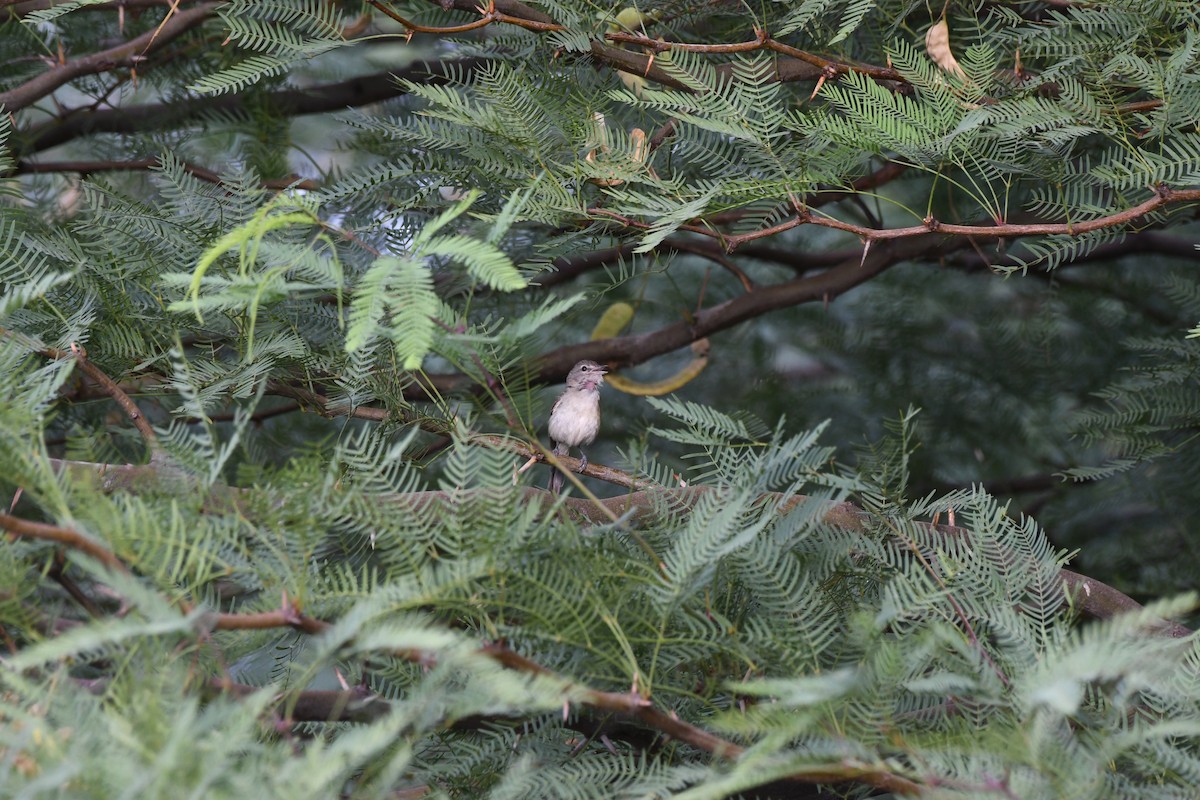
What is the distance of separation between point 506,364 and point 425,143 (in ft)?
3.08

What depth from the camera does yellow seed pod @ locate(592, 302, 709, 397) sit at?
3.63m

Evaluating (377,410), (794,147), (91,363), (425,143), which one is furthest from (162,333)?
(794,147)

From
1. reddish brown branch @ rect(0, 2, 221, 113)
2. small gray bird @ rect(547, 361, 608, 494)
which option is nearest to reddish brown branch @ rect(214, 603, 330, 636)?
reddish brown branch @ rect(0, 2, 221, 113)

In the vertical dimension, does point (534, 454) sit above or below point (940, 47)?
below

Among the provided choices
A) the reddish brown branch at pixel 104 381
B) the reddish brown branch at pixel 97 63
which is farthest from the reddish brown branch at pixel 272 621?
the reddish brown branch at pixel 97 63

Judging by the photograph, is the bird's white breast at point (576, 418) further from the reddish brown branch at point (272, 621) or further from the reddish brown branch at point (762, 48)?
the reddish brown branch at point (272, 621)

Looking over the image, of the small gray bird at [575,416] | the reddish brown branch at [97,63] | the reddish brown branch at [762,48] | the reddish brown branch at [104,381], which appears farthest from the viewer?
the small gray bird at [575,416]

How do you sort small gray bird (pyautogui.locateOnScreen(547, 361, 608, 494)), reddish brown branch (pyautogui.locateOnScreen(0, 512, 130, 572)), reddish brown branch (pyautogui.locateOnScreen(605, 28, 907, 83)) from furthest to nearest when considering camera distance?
small gray bird (pyautogui.locateOnScreen(547, 361, 608, 494))
reddish brown branch (pyautogui.locateOnScreen(605, 28, 907, 83))
reddish brown branch (pyautogui.locateOnScreen(0, 512, 130, 572))

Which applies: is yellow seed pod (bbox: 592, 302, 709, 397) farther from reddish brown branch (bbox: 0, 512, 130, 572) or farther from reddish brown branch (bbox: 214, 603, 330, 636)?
reddish brown branch (bbox: 0, 512, 130, 572)

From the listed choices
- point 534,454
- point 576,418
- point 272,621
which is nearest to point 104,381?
point 534,454

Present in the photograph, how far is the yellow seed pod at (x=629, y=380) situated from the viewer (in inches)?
143

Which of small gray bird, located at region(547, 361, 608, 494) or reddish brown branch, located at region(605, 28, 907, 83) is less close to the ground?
reddish brown branch, located at region(605, 28, 907, 83)

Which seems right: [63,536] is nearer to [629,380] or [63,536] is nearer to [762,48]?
[762,48]

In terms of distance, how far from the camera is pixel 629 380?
3.84m
